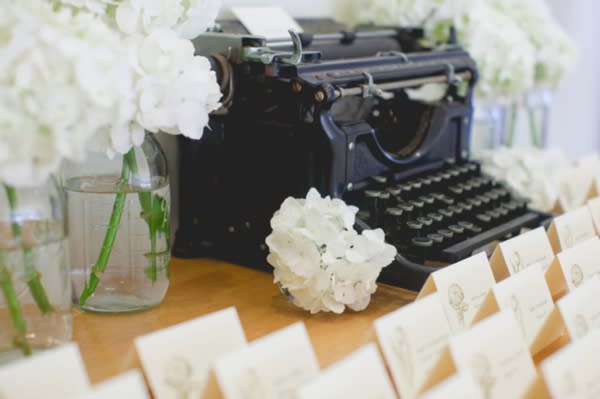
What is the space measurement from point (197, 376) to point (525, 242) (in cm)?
82

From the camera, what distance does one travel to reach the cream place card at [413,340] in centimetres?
126

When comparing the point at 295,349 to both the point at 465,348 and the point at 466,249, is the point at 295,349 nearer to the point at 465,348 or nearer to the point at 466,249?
the point at 465,348

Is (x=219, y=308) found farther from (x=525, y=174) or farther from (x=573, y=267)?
(x=525, y=174)

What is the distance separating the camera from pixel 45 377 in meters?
1.03

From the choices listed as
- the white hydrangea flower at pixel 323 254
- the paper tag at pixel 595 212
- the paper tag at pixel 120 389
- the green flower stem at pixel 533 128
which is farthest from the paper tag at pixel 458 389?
the green flower stem at pixel 533 128

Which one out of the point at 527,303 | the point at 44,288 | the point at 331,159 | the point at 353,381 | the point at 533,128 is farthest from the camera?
the point at 533,128

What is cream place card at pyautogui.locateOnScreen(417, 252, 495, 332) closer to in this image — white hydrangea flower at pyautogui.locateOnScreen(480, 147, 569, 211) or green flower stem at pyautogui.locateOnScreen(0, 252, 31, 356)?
green flower stem at pyautogui.locateOnScreen(0, 252, 31, 356)

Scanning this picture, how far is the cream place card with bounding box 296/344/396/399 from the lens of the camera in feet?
3.44

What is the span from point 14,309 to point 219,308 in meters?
0.49

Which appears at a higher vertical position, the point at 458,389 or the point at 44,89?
the point at 44,89

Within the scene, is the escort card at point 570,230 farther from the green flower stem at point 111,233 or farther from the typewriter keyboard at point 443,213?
the green flower stem at point 111,233

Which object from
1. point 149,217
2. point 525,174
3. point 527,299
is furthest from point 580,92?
point 149,217

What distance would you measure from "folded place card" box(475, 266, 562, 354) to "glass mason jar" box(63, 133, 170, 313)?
0.62m

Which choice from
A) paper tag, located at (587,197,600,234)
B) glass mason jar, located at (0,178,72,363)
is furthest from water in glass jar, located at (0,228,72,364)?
paper tag, located at (587,197,600,234)
